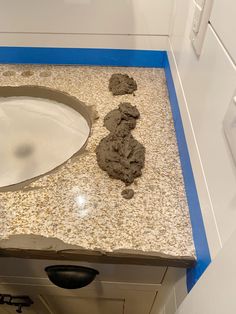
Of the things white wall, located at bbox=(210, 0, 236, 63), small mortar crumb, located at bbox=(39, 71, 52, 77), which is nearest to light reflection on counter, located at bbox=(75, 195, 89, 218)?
white wall, located at bbox=(210, 0, 236, 63)

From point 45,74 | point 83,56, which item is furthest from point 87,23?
point 45,74

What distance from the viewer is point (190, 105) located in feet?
1.65

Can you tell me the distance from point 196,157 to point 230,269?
247 millimetres

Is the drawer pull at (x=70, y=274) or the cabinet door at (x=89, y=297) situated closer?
the drawer pull at (x=70, y=274)

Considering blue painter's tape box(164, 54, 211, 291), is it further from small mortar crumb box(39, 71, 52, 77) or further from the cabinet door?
small mortar crumb box(39, 71, 52, 77)

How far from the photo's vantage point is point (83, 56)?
82cm

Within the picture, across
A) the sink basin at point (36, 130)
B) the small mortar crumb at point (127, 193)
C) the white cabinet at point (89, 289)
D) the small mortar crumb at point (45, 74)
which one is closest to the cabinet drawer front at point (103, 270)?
the white cabinet at point (89, 289)

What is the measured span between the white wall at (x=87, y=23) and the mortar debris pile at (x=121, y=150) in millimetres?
297

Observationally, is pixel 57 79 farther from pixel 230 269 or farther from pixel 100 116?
pixel 230 269

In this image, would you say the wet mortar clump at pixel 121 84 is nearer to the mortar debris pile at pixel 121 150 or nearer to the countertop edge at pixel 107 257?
the mortar debris pile at pixel 121 150

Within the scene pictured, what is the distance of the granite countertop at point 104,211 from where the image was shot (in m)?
0.40

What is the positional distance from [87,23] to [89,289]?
2.42 ft

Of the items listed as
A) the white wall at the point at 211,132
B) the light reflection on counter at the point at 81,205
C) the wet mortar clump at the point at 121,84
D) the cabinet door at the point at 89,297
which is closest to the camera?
the white wall at the point at 211,132

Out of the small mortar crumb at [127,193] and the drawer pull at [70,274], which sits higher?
the small mortar crumb at [127,193]
